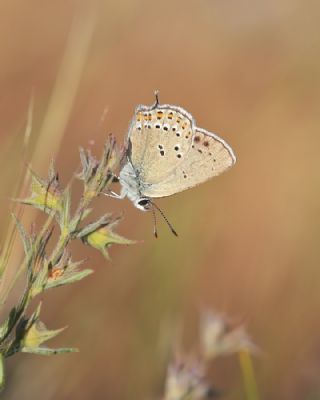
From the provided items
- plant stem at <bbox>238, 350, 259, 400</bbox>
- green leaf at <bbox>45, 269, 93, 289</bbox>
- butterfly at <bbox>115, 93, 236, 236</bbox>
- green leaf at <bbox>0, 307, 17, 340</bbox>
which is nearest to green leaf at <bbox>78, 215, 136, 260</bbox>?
green leaf at <bbox>45, 269, 93, 289</bbox>

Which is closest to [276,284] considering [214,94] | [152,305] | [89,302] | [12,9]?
[152,305]

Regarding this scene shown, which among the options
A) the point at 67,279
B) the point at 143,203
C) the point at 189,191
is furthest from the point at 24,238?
the point at 189,191

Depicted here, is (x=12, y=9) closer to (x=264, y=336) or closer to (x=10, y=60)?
(x=10, y=60)

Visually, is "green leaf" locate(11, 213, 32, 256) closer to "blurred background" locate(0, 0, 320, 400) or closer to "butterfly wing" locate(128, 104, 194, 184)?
"blurred background" locate(0, 0, 320, 400)

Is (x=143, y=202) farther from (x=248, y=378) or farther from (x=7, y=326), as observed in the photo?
(x=7, y=326)

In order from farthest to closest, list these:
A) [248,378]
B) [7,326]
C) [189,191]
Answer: [189,191]
[248,378]
[7,326]

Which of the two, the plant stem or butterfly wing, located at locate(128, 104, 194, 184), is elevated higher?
butterfly wing, located at locate(128, 104, 194, 184)

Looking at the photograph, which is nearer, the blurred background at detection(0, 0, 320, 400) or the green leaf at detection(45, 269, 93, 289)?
the green leaf at detection(45, 269, 93, 289)
